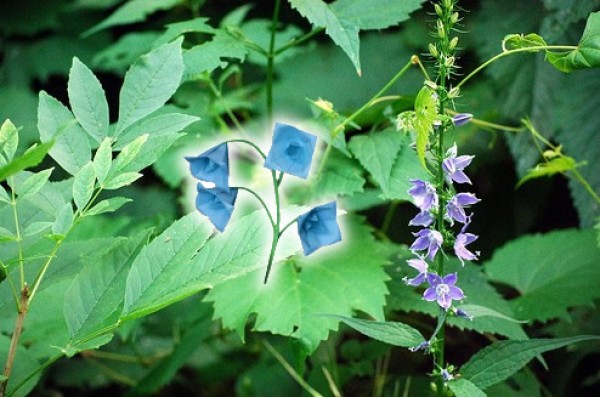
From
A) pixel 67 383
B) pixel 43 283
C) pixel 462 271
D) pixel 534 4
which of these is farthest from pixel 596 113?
pixel 67 383

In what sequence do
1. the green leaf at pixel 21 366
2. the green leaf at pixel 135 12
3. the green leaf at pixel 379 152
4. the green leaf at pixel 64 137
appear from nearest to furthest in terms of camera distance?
the green leaf at pixel 64 137, the green leaf at pixel 21 366, the green leaf at pixel 379 152, the green leaf at pixel 135 12

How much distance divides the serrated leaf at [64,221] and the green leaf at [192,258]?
89 millimetres

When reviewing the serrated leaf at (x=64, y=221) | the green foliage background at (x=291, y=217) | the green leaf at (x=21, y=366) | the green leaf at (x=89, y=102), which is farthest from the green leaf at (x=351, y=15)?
the green leaf at (x=21, y=366)

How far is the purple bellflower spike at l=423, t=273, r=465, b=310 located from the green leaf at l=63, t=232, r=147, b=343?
0.35 meters

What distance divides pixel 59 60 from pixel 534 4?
150cm

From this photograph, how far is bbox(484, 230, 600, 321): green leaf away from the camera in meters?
1.45

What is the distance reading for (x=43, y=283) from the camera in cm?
105

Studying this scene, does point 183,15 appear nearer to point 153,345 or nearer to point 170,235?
point 153,345

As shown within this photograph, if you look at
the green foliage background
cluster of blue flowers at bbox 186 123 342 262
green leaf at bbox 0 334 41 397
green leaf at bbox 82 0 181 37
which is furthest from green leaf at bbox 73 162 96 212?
green leaf at bbox 82 0 181 37

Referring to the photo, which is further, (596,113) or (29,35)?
(29,35)

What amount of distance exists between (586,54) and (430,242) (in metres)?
0.29

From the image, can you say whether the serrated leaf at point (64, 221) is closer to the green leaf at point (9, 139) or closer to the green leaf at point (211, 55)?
the green leaf at point (9, 139)

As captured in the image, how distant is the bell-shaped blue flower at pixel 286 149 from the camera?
95 centimetres

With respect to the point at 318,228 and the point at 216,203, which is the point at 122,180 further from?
the point at 318,228
